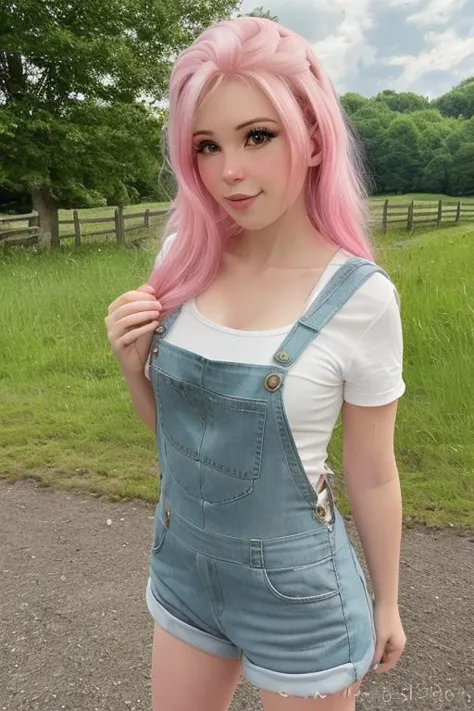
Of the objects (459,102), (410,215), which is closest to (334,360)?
(410,215)

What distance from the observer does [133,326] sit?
1.28m

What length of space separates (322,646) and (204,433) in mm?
430

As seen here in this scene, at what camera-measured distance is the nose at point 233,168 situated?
3.77ft

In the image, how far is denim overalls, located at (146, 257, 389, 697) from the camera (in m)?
1.09

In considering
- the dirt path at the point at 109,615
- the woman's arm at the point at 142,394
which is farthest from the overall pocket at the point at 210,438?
the dirt path at the point at 109,615

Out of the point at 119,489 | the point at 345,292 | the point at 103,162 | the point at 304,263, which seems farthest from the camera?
the point at 103,162

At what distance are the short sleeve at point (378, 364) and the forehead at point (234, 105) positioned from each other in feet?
1.35

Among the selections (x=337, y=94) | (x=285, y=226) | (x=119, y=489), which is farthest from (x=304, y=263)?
(x=119, y=489)

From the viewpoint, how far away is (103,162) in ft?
48.4

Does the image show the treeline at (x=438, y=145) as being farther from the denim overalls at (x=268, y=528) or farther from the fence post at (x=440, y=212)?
the denim overalls at (x=268, y=528)

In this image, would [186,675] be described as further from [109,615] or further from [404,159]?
[404,159]

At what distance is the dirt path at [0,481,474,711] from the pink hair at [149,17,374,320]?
5.30 feet

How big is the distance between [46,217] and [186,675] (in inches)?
647

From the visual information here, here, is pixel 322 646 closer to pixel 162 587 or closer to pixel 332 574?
pixel 332 574
